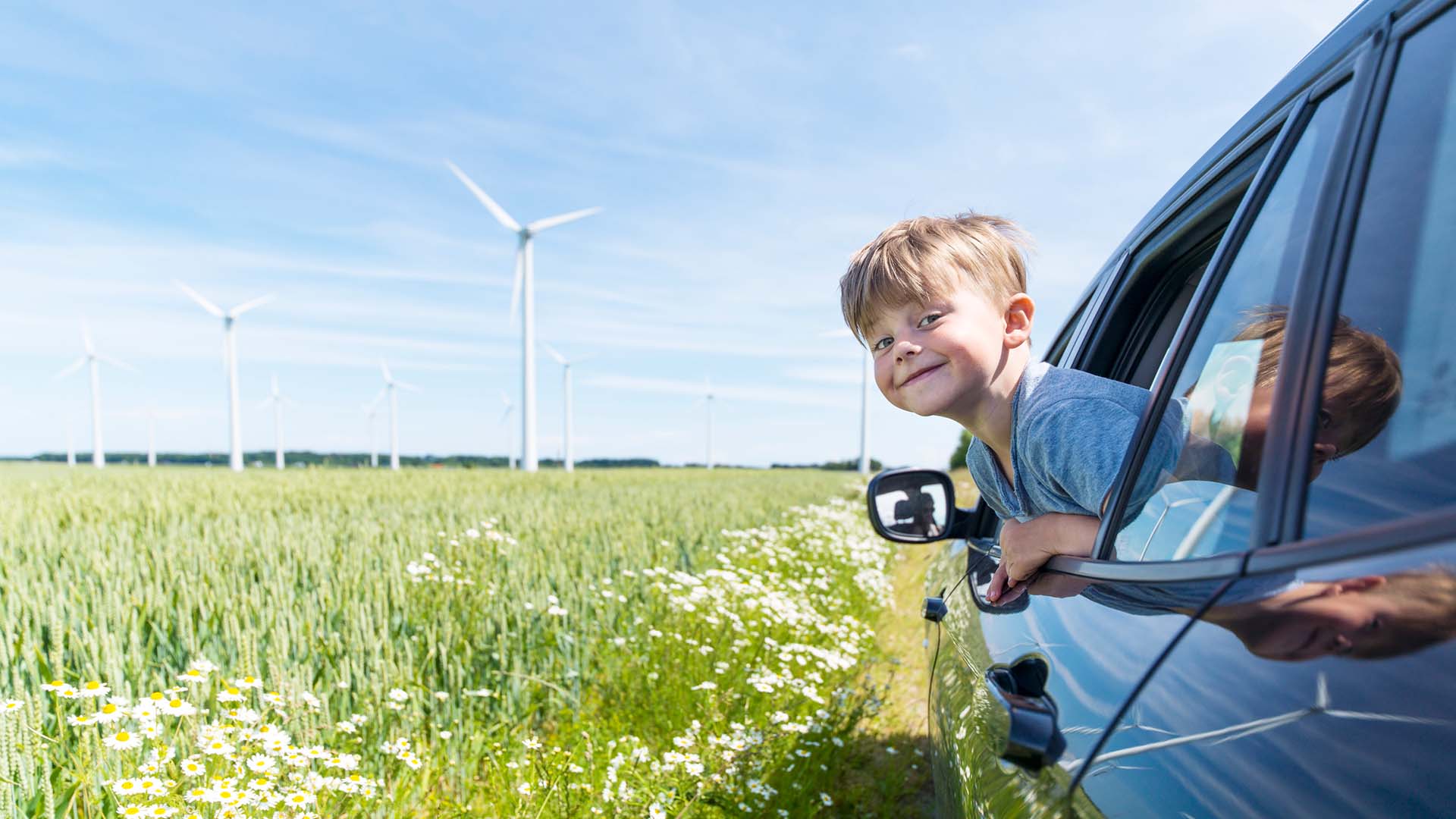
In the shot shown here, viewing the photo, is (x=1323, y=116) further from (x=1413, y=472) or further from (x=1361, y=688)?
(x=1361, y=688)

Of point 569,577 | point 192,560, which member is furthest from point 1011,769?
point 192,560

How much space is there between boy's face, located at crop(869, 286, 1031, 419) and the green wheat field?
5.16ft

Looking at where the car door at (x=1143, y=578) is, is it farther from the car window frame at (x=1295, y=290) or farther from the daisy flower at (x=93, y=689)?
the daisy flower at (x=93, y=689)

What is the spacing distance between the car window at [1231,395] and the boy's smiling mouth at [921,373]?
0.48 m

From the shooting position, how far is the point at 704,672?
445 cm

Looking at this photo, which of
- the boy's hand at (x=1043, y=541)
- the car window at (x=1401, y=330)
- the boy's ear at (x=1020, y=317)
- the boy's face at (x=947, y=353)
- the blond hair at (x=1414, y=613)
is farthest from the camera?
the boy's ear at (x=1020, y=317)

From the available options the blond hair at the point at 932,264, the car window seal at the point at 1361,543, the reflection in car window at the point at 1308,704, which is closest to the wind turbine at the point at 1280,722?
the reflection in car window at the point at 1308,704

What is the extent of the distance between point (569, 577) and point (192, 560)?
7.28ft

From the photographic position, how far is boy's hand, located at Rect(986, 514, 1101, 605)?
1.51 metres

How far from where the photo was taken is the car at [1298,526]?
0.71m

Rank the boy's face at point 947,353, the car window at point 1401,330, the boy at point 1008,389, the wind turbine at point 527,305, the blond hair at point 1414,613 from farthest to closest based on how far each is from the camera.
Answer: the wind turbine at point 527,305
the boy's face at point 947,353
the boy at point 1008,389
the car window at point 1401,330
the blond hair at point 1414,613

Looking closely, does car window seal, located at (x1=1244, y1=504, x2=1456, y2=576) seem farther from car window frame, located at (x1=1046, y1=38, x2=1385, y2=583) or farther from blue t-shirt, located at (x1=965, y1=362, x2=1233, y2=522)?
blue t-shirt, located at (x1=965, y1=362, x2=1233, y2=522)

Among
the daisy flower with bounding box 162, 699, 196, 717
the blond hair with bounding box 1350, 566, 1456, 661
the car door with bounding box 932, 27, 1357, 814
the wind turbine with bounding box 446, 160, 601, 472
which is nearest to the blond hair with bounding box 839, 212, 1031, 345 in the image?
the car door with bounding box 932, 27, 1357, 814

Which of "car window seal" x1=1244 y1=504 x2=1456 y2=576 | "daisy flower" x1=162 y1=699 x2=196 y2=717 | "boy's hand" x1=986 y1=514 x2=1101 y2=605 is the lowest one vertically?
"daisy flower" x1=162 y1=699 x2=196 y2=717
